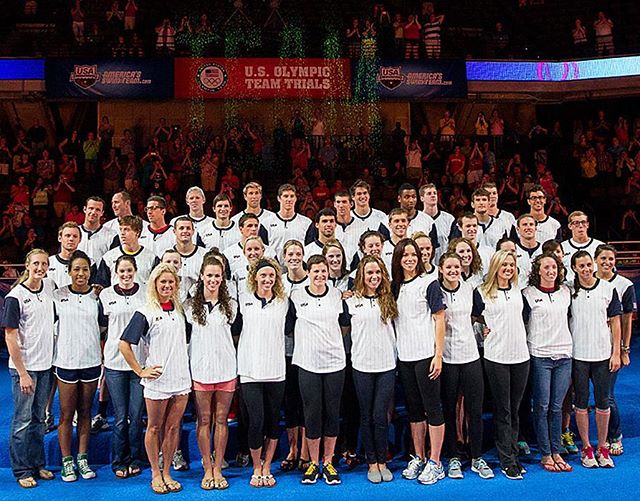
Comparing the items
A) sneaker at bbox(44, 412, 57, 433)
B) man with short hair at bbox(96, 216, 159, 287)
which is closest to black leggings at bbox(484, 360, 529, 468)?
man with short hair at bbox(96, 216, 159, 287)

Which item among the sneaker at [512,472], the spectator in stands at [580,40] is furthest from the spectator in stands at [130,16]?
the sneaker at [512,472]

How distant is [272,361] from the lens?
6.09 meters

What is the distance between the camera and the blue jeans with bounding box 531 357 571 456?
641 cm

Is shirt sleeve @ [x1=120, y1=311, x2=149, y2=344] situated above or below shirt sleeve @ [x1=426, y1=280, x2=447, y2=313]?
below

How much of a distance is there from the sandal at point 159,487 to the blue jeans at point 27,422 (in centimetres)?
103

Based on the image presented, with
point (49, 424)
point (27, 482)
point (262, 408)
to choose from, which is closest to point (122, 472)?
A: point (27, 482)

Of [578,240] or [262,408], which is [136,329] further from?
[578,240]

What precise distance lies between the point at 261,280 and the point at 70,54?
1063cm

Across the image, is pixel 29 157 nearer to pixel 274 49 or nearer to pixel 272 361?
pixel 274 49

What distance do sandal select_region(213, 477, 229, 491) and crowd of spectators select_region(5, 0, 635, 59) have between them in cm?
1042

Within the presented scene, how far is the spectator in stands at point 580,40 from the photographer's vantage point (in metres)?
15.8

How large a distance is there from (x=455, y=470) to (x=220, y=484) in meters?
1.82

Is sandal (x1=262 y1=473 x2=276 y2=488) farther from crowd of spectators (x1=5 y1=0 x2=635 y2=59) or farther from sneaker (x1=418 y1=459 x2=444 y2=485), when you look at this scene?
crowd of spectators (x1=5 y1=0 x2=635 y2=59)

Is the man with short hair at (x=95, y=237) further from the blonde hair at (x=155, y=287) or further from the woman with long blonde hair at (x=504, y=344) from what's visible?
the woman with long blonde hair at (x=504, y=344)
